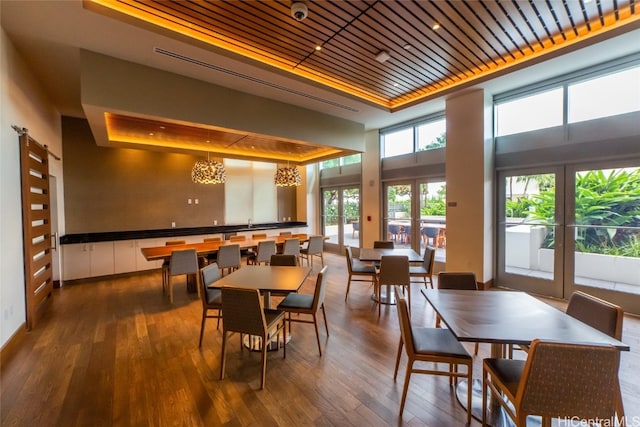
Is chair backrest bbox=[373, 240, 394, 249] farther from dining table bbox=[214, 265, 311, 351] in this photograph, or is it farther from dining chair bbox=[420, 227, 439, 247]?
Result: dining table bbox=[214, 265, 311, 351]

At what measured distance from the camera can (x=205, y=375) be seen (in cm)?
253

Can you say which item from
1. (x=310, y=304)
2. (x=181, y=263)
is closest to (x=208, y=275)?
(x=310, y=304)

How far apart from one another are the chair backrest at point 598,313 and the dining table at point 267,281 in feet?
7.77

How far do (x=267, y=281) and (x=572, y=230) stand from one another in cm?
471

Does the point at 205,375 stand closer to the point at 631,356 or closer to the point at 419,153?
the point at 631,356

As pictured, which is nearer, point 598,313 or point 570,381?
point 570,381

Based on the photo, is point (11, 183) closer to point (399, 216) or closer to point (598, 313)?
point (598, 313)

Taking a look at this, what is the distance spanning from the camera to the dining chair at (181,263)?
14.5ft

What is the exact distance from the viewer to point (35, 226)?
378cm

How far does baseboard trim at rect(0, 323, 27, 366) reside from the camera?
2.79m

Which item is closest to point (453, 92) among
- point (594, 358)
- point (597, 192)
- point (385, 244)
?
point (597, 192)

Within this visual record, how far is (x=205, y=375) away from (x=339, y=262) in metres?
5.20

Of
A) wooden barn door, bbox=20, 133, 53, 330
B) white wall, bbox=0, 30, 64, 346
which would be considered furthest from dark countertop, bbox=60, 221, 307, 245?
white wall, bbox=0, 30, 64, 346

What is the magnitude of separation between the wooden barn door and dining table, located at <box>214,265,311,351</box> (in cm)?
259
